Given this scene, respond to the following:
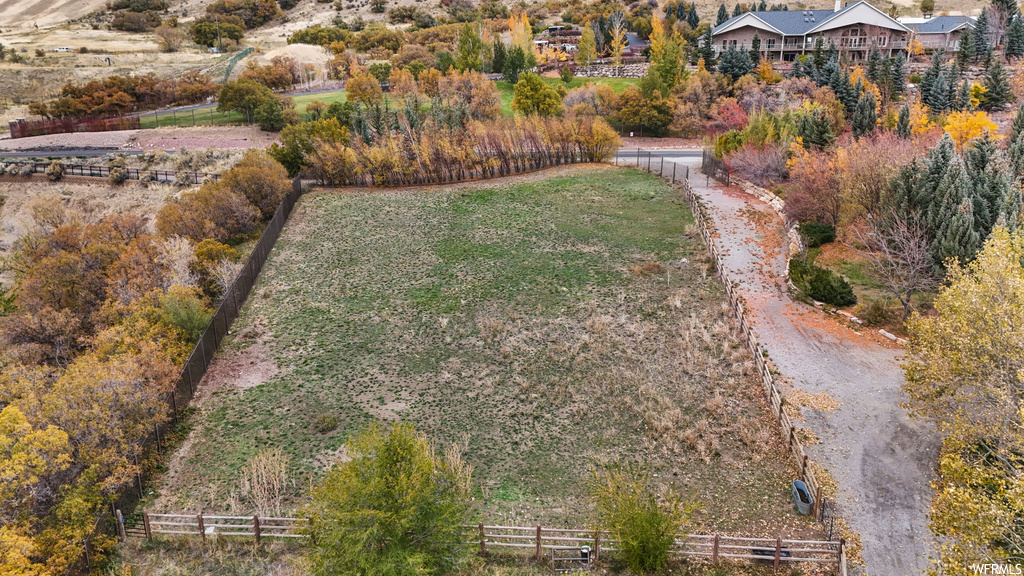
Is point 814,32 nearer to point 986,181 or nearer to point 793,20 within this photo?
point 793,20

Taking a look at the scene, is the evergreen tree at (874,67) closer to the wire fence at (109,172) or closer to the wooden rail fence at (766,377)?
the wooden rail fence at (766,377)

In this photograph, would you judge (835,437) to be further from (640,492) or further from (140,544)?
(140,544)

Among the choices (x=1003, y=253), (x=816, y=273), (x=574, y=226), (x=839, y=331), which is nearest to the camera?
(x=1003, y=253)

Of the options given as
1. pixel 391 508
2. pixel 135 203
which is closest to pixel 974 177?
pixel 391 508

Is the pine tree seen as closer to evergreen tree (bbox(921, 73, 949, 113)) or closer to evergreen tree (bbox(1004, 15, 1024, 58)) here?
evergreen tree (bbox(921, 73, 949, 113))

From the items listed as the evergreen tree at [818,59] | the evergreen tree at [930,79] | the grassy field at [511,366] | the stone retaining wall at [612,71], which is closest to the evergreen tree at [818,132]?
the grassy field at [511,366]

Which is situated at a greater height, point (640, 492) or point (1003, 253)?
point (1003, 253)
